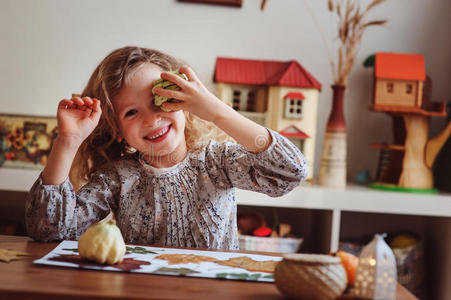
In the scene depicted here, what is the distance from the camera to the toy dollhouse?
186 cm

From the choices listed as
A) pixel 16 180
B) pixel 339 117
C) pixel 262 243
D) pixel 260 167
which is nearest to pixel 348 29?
pixel 339 117

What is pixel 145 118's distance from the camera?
101 centimetres

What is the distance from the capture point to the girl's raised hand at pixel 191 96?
875mm

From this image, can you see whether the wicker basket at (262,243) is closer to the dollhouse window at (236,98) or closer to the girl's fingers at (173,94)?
the dollhouse window at (236,98)

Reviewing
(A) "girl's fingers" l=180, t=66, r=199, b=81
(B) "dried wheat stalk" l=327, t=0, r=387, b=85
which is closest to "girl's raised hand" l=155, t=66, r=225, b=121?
(A) "girl's fingers" l=180, t=66, r=199, b=81

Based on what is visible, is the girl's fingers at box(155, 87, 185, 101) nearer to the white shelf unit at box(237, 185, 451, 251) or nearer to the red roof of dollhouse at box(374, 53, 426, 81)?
the white shelf unit at box(237, 185, 451, 251)

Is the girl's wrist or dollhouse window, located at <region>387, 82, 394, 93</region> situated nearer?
the girl's wrist

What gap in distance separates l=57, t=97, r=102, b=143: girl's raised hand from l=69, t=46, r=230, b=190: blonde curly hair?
0.29 ft

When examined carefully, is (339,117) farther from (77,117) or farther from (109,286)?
(109,286)

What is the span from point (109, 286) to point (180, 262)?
17 cm

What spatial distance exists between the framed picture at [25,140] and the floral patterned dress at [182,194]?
87 cm

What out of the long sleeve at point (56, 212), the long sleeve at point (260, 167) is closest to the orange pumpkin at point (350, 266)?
the long sleeve at point (260, 167)

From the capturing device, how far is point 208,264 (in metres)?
0.76

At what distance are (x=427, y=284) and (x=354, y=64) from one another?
3.06 ft
